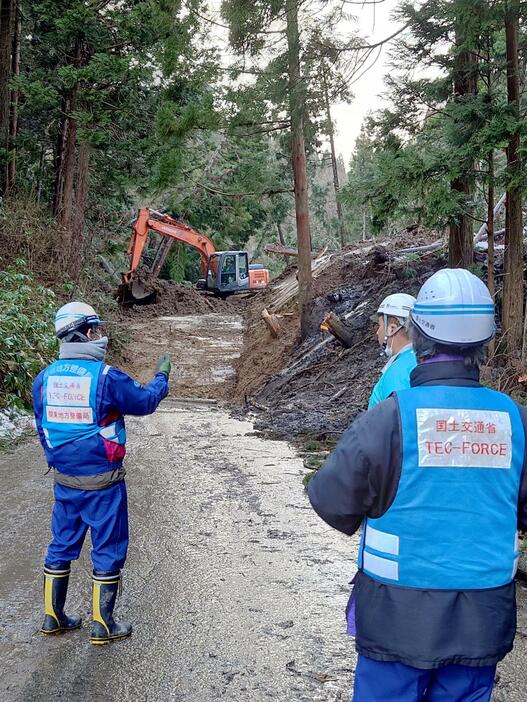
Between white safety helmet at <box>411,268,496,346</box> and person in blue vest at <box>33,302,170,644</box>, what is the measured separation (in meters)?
2.25

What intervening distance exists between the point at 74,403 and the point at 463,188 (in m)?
7.52

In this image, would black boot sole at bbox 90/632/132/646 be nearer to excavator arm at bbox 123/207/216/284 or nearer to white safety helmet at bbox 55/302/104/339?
white safety helmet at bbox 55/302/104/339

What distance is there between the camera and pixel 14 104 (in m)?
18.6

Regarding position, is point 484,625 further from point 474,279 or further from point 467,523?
point 474,279

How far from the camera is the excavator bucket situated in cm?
2858

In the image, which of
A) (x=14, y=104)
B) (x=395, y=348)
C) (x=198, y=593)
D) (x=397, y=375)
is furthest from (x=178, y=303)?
(x=397, y=375)

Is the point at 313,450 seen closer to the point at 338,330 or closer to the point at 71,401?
the point at 338,330

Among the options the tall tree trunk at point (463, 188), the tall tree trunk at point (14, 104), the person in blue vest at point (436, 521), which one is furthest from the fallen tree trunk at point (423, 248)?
the person in blue vest at point (436, 521)

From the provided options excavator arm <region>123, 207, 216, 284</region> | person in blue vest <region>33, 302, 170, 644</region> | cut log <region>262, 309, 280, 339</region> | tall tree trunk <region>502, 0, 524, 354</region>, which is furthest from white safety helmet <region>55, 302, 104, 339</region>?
excavator arm <region>123, 207, 216, 284</region>

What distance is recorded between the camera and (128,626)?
13.9 ft

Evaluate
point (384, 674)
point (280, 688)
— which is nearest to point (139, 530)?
point (280, 688)

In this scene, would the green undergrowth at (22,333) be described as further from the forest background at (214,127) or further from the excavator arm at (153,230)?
the excavator arm at (153,230)

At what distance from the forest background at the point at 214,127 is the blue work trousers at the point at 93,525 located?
247 inches

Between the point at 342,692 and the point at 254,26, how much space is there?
9689 mm
